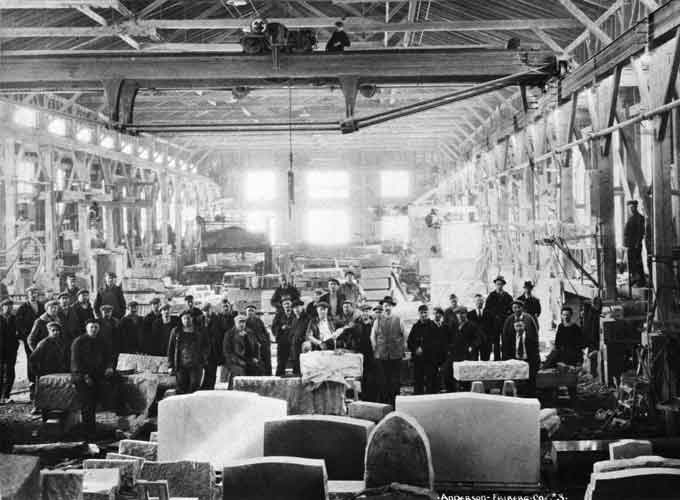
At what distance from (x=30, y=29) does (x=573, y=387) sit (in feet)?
41.0

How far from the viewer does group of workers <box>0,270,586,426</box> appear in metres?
10.4

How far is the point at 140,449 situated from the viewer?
759 cm

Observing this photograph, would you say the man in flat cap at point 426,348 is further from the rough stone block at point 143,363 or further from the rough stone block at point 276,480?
the rough stone block at point 276,480

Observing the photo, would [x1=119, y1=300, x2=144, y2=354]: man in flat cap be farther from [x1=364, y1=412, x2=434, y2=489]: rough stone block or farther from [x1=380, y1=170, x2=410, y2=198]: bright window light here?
[x1=380, y1=170, x2=410, y2=198]: bright window light

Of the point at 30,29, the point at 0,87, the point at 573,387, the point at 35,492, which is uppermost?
the point at 30,29

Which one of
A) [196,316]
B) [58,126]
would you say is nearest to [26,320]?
[196,316]

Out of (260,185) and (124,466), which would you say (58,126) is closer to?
(260,185)

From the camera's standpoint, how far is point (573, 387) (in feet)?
35.4

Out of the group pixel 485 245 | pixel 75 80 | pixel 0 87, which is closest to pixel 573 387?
pixel 75 80

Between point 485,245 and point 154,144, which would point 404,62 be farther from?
point 154,144

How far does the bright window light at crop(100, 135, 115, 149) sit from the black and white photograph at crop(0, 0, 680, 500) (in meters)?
4.11

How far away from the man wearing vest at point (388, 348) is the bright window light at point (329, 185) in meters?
31.1

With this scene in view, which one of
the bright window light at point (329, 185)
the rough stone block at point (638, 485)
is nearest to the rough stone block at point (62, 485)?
the rough stone block at point (638, 485)

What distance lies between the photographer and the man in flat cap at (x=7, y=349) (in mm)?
11305
